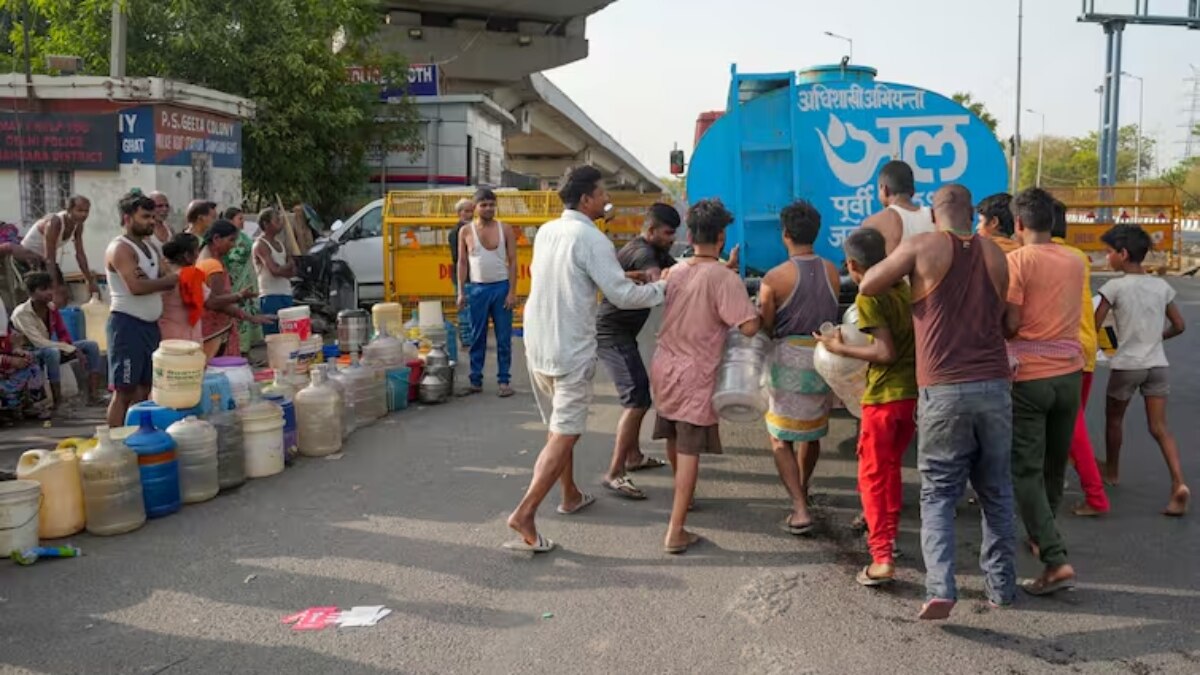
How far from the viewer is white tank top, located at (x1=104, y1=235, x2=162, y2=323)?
641 centimetres

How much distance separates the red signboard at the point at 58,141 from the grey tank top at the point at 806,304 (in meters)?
10.7

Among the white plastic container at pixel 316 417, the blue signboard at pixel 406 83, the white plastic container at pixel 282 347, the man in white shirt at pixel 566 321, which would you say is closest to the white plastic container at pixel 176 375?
the white plastic container at pixel 316 417

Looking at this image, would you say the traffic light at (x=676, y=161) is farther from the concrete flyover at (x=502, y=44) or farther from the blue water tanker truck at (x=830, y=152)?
the concrete flyover at (x=502, y=44)

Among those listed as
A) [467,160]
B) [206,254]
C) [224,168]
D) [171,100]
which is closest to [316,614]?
[206,254]

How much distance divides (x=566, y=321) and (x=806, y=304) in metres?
1.36

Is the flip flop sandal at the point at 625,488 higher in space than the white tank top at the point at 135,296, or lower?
lower

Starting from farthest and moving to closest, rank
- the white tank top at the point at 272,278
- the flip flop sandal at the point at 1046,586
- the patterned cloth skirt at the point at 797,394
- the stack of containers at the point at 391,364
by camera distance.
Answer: the white tank top at the point at 272,278 → the stack of containers at the point at 391,364 → the patterned cloth skirt at the point at 797,394 → the flip flop sandal at the point at 1046,586

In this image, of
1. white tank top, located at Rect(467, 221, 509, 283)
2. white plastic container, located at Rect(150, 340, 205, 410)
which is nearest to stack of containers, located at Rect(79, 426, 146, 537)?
white plastic container, located at Rect(150, 340, 205, 410)

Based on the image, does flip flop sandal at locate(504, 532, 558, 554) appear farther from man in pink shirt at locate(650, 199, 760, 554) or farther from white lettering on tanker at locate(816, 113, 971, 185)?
white lettering on tanker at locate(816, 113, 971, 185)

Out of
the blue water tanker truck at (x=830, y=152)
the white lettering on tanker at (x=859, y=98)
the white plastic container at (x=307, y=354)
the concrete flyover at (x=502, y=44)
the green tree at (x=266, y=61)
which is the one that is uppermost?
the concrete flyover at (x=502, y=44)

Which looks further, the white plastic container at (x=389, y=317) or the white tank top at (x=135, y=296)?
the white plastic container at (x=389, y=317)

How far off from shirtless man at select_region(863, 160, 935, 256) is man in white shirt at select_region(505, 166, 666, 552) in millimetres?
1516

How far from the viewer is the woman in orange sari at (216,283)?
7457 mm

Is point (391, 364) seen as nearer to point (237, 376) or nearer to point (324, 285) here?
point (237, 376)
